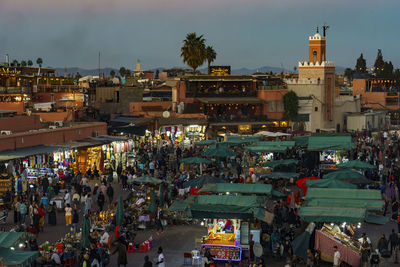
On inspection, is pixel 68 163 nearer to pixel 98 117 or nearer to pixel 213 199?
pixel 213 199

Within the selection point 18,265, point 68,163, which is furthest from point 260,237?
point 68,163

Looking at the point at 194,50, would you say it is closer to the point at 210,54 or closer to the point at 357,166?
the point at 210,54

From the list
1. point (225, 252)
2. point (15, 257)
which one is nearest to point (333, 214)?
point (225, 252)

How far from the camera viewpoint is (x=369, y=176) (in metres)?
31.6

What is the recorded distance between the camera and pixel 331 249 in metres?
18.6

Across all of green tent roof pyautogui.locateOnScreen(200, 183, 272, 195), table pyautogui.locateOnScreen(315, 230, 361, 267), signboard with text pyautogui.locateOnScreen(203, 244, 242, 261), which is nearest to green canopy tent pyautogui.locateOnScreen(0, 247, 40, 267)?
signboard with text pyautogui.locateOnScreen(203, 244, 242, 261)

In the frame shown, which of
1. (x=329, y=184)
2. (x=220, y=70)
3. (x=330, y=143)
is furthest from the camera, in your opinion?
(x=220, y=70)

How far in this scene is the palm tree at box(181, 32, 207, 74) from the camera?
67.6 metres

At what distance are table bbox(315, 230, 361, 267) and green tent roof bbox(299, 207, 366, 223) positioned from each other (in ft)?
1.47

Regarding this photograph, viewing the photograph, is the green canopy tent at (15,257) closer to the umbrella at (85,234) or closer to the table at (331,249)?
the umbrella at (85,234)

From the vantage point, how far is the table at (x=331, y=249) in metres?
18.4

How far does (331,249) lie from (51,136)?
62.2 feet

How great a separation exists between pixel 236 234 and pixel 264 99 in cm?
3833

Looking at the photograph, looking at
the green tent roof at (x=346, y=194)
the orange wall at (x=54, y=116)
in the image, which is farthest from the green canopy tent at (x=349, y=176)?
the orange wall at (x=54, y=116)
